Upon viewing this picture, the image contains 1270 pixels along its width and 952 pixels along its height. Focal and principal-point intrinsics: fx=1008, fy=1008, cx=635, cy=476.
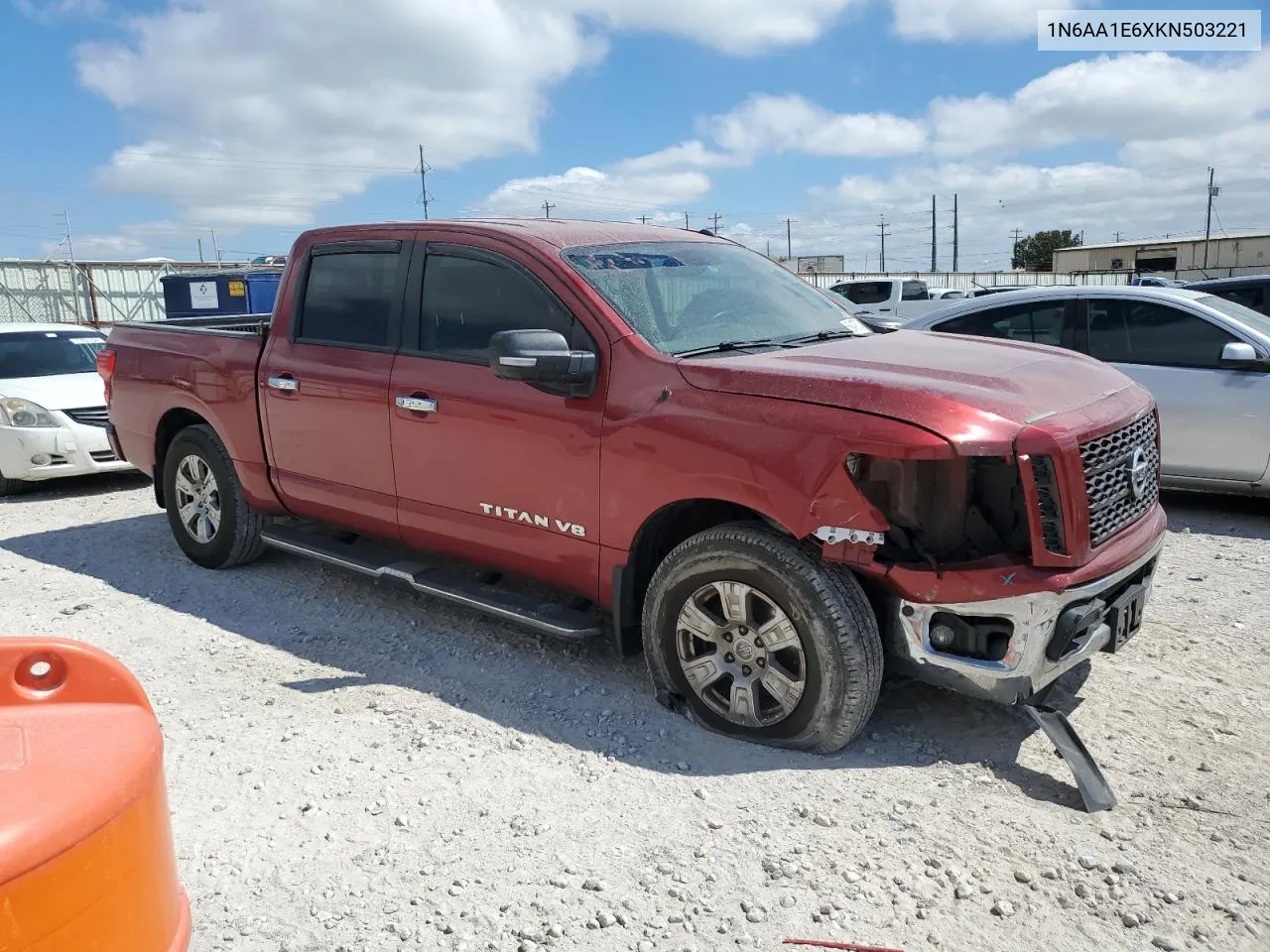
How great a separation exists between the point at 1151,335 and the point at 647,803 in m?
5.43

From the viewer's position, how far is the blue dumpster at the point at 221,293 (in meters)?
18.0

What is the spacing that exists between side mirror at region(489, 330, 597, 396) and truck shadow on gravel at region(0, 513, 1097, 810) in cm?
129

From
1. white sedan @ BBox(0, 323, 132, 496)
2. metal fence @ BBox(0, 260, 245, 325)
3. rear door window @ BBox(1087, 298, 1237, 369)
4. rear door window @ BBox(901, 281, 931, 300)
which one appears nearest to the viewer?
rear door window @ BBox(1087, 298, 1237, 369)

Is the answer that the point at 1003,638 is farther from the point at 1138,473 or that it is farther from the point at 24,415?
the point at 24,415

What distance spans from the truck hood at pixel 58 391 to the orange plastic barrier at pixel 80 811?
7205mm

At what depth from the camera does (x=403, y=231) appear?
15.6 feet

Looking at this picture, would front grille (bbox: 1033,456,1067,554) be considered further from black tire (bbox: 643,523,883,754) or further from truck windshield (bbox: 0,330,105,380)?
truck windshield (bbox: 0,330,105,380)

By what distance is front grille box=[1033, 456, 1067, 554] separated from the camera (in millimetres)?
3178

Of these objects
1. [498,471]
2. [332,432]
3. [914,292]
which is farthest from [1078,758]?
[914,292]

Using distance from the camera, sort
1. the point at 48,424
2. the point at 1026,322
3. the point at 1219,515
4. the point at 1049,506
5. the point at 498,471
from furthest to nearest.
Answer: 1. the point at 48,424
2. the point at 1026,322
3. the point at 1219,515
4. the point at 498,471
5. the point at 1049,506

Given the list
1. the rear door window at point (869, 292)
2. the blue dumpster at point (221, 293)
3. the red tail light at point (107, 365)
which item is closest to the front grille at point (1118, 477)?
the red tail light at point (107, 365)

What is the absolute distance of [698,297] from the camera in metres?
4.30

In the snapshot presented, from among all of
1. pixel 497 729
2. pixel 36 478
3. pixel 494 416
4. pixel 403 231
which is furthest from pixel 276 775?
pixel 36 478

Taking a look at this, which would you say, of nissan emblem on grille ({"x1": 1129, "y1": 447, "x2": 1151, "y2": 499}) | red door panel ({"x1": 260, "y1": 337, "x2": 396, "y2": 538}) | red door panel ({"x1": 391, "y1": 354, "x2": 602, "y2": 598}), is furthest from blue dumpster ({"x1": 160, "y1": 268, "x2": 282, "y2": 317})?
nissan emblem on grille ({"x1": 1129, "y1": 447, "x2": 1151, "y2": 499})
